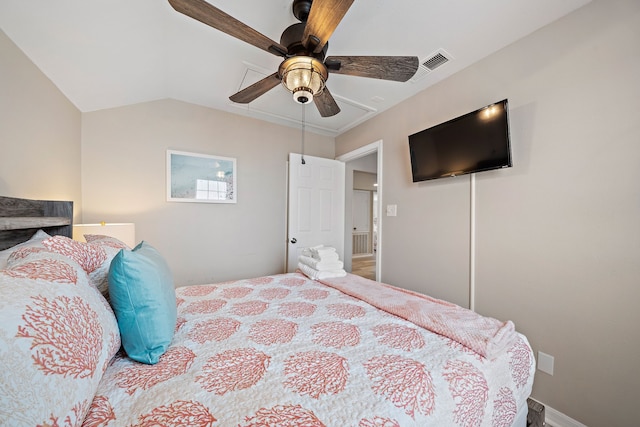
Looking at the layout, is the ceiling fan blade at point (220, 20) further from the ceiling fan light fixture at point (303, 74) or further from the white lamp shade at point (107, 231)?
the white lamp shade at point (107, 231)

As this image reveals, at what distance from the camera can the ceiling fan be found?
106 centimetres

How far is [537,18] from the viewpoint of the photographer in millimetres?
1517

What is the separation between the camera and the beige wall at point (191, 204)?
7.43ft

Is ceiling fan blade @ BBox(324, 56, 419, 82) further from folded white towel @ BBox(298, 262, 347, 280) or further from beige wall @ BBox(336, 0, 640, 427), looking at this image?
folded white towel @ BBox(298, 262, 347, 280)

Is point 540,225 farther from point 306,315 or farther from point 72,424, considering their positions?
point 72,424

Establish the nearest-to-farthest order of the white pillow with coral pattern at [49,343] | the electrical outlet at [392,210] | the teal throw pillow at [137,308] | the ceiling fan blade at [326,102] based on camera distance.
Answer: the white pillow with coral pattern at [49,343] → the teal throw pillow at [137,308] → the ceiling fan blade at [326,102] → the electrical outlet at [392,210]

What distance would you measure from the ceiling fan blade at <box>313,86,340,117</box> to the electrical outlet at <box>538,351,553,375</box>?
7.22 feet

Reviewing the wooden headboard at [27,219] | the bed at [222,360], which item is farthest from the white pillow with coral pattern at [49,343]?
the wooden headboard at [27,219]

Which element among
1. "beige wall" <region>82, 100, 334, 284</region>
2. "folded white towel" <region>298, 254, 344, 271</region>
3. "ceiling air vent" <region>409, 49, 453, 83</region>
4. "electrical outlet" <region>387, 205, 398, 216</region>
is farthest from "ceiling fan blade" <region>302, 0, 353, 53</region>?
"beige wall" <region>82, 100, 334, 284</region>

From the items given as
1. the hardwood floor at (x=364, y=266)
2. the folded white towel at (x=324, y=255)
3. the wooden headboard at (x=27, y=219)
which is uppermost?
the wooden headboard at (x=27, y=219)

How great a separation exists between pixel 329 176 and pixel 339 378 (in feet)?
9.28

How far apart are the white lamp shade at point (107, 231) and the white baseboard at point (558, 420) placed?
316 cm

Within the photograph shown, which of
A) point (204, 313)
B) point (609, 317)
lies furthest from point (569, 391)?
point (204, 313)

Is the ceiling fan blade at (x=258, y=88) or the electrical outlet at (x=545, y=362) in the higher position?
the ceiling fan blade at (x=258, y=88)
